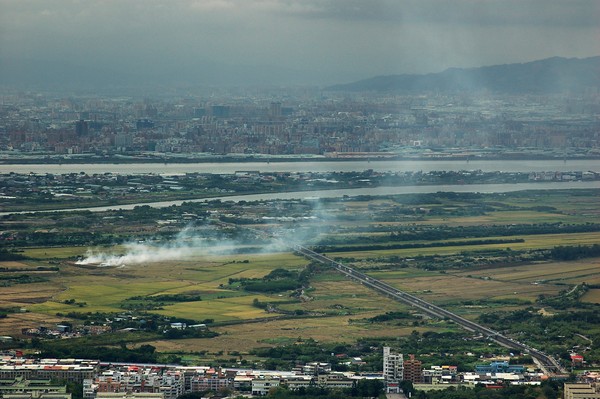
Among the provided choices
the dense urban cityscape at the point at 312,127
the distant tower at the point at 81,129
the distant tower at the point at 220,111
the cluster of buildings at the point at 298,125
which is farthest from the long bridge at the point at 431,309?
the distant tower at the point at 220,111

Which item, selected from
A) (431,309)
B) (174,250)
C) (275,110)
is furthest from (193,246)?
(275,110)

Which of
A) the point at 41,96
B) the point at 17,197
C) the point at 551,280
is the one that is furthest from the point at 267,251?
the point at 41,96

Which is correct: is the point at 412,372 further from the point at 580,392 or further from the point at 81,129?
the point at 81,129

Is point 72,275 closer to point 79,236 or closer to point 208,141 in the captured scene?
point 79,236

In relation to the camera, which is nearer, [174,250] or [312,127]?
[174,250]

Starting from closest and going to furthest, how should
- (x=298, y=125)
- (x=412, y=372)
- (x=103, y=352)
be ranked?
1. (x=412, y=372)
2. (x=103, y=352)
3. (x=298, y=125)

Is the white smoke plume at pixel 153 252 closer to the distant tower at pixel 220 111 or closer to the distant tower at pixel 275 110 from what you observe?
the distant tower at pixel 275 110
